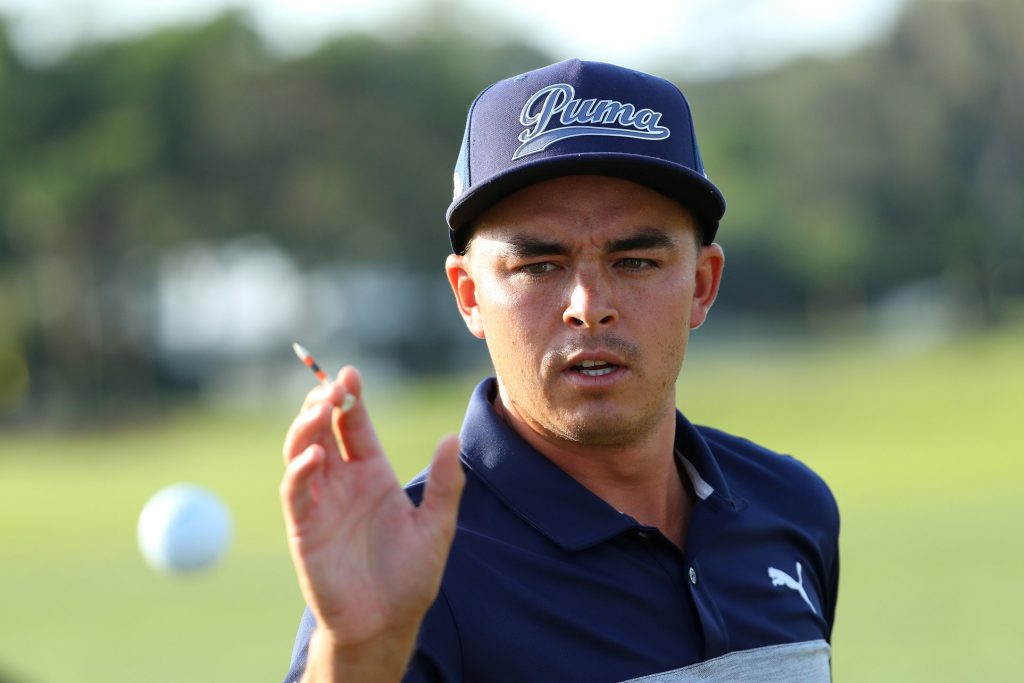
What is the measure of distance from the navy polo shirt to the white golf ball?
19.0ft

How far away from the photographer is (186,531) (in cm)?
854

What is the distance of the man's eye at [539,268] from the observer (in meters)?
2.84

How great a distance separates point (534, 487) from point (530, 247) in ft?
1.55

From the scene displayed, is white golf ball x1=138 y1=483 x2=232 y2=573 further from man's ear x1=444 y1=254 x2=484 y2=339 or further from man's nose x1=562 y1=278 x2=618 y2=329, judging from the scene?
man's nose x1=562 y1=278 x2=618 y2=329

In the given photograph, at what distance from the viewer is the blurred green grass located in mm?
11430

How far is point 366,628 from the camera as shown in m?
2.25

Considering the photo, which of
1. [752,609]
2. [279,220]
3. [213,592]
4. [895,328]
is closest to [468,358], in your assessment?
[279,220]

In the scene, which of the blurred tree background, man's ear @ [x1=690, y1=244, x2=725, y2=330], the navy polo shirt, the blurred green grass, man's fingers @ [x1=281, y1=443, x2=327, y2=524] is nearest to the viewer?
man's fingers @ [x1=281, y1=443, x2=327, y2=524]

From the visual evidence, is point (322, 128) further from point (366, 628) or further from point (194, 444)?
point (366, 628)

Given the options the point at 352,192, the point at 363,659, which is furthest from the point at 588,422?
the point at 352,192

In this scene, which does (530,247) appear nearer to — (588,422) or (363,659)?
(588,422)

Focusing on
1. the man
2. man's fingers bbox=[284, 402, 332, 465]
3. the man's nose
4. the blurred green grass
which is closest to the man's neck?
the man

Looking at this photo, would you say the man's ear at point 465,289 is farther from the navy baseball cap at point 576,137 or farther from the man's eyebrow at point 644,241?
the man's eyebrow at point 644,241

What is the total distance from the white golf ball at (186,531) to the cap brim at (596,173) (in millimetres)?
5998
